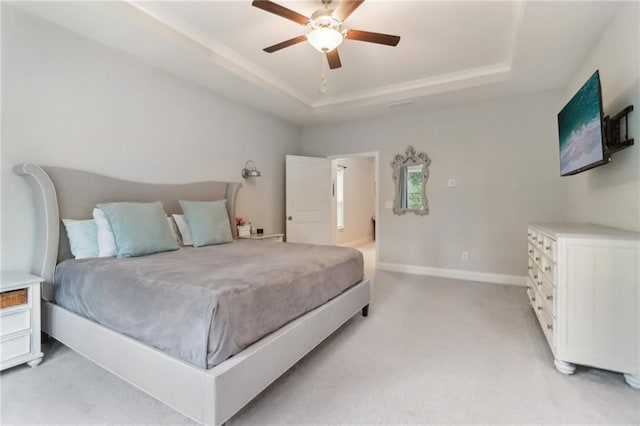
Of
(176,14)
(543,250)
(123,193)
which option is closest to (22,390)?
(123,193)

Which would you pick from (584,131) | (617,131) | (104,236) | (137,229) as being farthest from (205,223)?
(617,131)

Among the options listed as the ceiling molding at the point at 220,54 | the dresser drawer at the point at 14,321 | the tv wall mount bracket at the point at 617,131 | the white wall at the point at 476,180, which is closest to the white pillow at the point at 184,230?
the dresser drawer at the point at 14,321

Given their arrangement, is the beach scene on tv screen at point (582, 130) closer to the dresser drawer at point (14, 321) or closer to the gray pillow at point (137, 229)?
the gray pillow at point (137, 229)

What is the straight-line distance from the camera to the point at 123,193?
302 centimetres

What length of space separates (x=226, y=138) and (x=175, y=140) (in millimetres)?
797

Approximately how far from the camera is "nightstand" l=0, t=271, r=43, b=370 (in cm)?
198

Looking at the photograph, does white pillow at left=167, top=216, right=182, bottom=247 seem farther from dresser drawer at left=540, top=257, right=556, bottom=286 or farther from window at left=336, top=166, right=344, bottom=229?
window at left=336, top=166, right=344, bottom=229

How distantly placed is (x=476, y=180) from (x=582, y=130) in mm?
2000

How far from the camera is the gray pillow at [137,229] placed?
250 centimetres

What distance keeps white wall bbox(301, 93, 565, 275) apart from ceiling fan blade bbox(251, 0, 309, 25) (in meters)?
3.06

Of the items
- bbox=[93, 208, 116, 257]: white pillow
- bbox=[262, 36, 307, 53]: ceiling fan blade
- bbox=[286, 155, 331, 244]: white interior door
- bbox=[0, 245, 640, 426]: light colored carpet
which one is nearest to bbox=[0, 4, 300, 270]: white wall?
bbox=[93, 208, 116, 257]: white pillow

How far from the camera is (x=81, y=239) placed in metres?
2.51

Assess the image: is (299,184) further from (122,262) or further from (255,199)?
(122,262)

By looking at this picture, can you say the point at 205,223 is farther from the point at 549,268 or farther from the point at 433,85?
the point at 433,85
